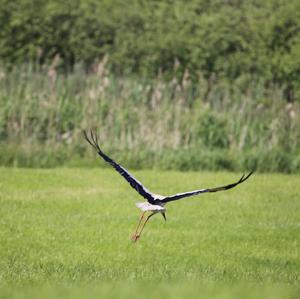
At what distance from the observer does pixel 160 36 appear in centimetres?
1767

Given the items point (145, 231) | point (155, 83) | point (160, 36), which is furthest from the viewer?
point (160, 36)

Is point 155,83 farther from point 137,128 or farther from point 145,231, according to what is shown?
point 145,231

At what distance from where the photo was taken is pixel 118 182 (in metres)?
11.9

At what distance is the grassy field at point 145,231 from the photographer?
23.5ft

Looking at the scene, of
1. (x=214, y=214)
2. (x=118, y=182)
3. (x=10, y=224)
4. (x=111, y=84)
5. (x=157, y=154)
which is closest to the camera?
(x=10, y=224)

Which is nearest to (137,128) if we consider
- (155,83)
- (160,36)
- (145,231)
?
(155,83)

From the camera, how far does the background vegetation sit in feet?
43.4

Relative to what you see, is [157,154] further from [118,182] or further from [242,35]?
[242,35]

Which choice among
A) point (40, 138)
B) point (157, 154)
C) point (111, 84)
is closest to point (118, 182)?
point (157, 154)

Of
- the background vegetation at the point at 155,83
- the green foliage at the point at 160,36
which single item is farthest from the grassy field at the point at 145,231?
the green foliage at the point at 160,36

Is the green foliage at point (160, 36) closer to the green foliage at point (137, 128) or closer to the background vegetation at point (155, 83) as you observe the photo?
the background vegetation at point (155, 83)

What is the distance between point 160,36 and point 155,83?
79.2 inches

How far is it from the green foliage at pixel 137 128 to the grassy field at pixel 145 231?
573 mm

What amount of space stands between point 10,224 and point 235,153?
5.13 metres
